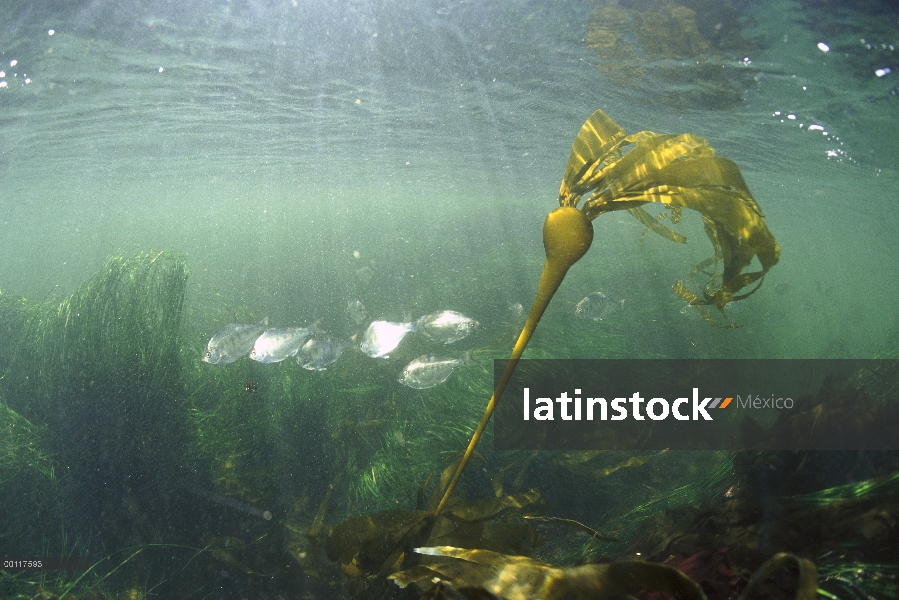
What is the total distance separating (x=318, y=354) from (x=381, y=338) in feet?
2.92

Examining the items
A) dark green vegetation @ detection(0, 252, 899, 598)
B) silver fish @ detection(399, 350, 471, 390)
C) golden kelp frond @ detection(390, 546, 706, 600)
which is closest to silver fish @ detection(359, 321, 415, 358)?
dark green vegetation @ detection(0, 252, 899, 598)

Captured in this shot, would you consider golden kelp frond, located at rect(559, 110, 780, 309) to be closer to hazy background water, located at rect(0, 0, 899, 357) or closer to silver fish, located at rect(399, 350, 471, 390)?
silver fish, located at rect(399, 350, 471, 390)

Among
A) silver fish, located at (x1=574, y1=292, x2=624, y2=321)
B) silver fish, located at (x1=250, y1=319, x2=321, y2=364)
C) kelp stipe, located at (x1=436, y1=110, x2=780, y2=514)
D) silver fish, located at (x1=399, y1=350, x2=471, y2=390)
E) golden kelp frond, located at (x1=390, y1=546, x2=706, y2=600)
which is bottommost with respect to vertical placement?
silver fish, located at (x1=574, y1=292, x2=624, y2=321)

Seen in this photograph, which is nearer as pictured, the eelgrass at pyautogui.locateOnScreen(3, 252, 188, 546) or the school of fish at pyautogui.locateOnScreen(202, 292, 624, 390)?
the eelgrass at pyautogui.locateOnScreen(3, 252, 188, 546)

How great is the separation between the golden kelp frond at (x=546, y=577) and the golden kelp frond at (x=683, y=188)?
2.80 ft

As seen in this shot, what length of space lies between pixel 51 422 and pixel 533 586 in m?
5.77

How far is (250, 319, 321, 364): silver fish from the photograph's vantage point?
562 centimetres

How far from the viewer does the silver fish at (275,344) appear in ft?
18.4

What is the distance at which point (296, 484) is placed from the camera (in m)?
4.41

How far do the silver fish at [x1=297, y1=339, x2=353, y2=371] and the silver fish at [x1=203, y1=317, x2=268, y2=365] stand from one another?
69 centimetres

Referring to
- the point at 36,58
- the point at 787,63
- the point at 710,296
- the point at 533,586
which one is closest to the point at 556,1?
the point at 787,63

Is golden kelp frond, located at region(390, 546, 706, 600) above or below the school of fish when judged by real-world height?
above

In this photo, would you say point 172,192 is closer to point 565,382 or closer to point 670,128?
point 670,128

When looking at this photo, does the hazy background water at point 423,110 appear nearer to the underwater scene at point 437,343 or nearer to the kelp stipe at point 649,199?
the underwater scene at point 437,343
